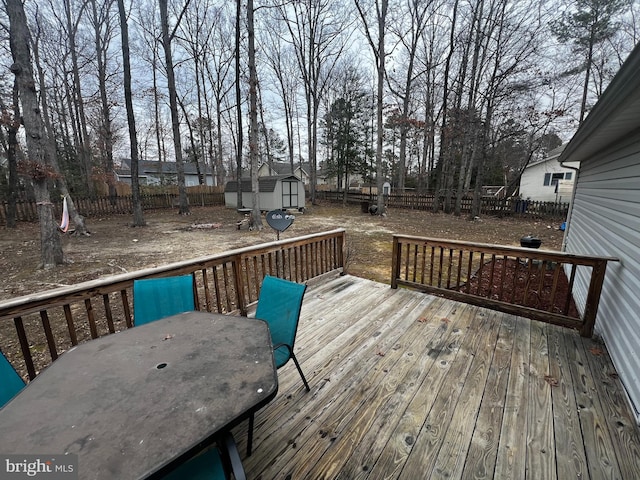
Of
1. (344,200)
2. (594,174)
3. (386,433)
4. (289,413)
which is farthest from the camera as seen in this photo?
(344,200)

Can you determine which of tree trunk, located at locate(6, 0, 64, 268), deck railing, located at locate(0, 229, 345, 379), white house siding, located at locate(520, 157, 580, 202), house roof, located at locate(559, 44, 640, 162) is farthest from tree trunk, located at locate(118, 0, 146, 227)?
white house siding, located at locate(520, 157, 580, 202)

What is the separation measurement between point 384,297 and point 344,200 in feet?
52.9

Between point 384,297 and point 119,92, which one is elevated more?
point 119,92

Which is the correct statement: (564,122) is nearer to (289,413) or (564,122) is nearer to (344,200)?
(344,200)

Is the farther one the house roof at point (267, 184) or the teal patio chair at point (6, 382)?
the house roof at point (267, 184)

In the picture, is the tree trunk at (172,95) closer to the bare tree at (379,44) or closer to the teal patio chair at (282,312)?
the bare tree at (379,44)

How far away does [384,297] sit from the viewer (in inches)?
149

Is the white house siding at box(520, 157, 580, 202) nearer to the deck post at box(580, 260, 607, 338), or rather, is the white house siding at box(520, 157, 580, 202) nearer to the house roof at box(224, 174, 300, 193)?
the house roof at box(224, 174, 300, 193)

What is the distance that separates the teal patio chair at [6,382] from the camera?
4.68 feet

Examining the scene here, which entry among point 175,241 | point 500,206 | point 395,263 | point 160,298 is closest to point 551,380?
point 395,263

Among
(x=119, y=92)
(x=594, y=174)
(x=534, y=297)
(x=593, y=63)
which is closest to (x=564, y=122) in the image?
(x=593, y=63)

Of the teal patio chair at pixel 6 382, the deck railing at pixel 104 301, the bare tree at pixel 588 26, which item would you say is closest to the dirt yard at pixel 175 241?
the deck railing at pixel 104 301

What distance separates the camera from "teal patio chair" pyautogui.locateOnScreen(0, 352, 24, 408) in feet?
4.68

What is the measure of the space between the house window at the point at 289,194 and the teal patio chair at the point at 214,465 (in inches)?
590
